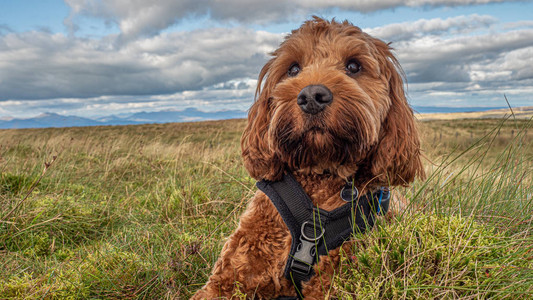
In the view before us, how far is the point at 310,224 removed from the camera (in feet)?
7.97

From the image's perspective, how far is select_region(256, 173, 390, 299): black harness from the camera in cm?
238

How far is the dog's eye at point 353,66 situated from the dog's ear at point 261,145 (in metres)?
0.55

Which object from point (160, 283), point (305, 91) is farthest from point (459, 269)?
point (160, 283)

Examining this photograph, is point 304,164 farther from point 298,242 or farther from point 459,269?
point 459,269

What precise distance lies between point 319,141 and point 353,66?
27.8 inches

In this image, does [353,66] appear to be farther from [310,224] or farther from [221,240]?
[221,240]

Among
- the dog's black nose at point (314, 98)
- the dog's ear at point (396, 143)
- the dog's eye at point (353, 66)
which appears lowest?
the dog's ear at point (396, 143)

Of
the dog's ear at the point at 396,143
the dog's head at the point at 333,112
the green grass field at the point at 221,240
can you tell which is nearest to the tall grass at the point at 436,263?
the green grass field at the point at 221,240

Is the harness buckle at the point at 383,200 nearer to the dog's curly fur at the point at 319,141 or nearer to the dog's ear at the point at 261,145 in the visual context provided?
the dog's curly fur at the point at 319,141

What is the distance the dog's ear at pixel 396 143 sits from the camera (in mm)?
2469

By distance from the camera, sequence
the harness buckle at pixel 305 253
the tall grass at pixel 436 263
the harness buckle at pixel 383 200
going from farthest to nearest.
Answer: the harness buckle at pixel 383 200 < the harness buckle at pixel 305 253 < the tall grass at pixel 436 263

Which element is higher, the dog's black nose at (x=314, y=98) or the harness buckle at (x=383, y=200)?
the dog's black nose at (x=314, y=98)

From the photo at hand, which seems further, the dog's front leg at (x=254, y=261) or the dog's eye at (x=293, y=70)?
the dog's eye at (x=293, y=70)

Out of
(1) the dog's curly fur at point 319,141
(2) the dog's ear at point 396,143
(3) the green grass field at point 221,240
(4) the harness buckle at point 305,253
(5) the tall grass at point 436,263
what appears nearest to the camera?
(5) the tall grass at point 436,263
